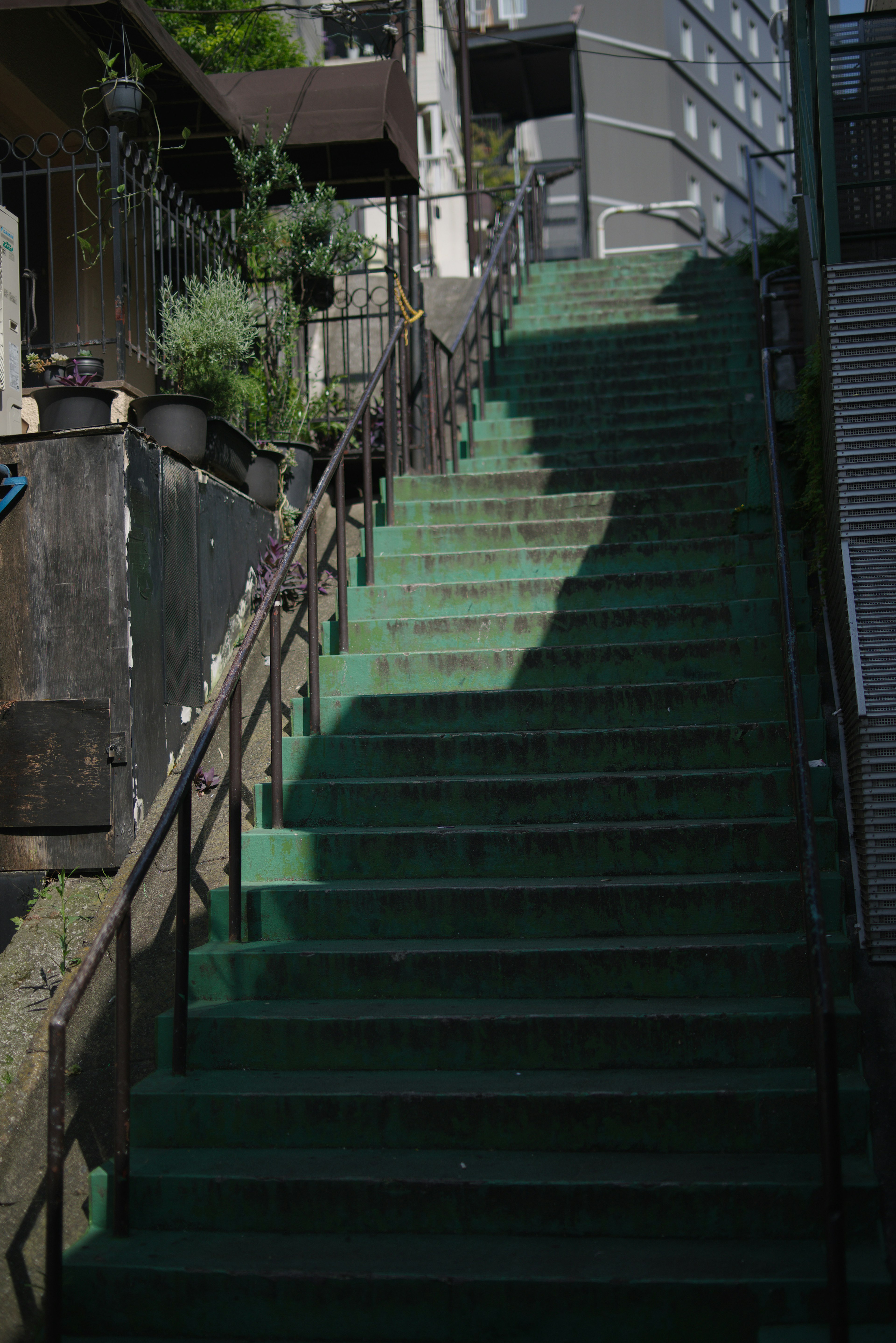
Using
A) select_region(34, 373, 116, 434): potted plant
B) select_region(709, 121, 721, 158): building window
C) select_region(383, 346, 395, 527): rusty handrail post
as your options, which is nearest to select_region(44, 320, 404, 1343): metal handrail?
select_region(383, 346, 395, 527): rusty handrail post

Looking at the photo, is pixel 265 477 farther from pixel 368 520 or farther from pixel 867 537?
pixel 867 537

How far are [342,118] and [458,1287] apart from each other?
7271 millimetres

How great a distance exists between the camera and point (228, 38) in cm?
1155

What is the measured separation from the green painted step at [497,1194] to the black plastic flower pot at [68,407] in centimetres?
323

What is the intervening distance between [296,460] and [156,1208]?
→ 14.9ft

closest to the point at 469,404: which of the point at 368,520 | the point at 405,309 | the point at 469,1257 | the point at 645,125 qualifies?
the point at 405,309

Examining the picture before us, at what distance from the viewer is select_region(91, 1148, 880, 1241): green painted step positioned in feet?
9.50

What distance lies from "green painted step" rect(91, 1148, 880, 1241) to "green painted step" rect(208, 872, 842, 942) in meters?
0.78

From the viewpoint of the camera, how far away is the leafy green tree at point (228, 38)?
11.3 m

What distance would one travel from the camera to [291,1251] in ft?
9.82

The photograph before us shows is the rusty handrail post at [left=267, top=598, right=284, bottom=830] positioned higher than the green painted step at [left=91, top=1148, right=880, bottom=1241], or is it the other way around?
the rusty handrail post at [left=267, top=598, right=284, bottom=830]

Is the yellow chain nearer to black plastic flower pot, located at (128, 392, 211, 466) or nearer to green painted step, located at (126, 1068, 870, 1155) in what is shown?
black plastic flower pot, located at (128, 392, 211, 466)

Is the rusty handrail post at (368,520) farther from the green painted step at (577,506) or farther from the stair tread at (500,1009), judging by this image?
the stair tread at (500,1009)

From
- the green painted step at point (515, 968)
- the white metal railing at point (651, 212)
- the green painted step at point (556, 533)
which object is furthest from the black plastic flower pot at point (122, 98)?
the white metal railing at point (651, 212)
